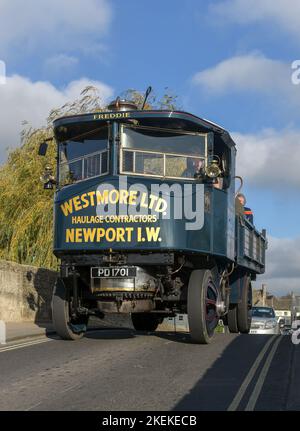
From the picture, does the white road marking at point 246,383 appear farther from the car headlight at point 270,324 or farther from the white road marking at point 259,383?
the car headlight at point 270,324

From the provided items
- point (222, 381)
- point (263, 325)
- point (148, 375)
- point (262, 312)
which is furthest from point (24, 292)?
point (222, 381)

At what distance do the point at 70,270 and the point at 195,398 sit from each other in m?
4.69

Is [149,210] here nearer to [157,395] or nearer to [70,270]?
[70,270]

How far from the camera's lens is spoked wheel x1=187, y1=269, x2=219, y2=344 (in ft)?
35.1

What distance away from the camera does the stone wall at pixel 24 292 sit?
55.1ft

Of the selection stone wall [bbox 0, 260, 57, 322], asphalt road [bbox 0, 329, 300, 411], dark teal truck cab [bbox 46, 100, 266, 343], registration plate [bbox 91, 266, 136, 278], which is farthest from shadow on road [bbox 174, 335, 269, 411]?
stone wall [bbox 0, 260, 57, 322]

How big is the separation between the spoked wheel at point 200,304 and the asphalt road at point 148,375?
28 cm

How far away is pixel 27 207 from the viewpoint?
22.8 metres

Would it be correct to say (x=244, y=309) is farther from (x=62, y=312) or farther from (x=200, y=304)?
(x=62, y=312)

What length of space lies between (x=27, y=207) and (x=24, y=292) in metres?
5.56

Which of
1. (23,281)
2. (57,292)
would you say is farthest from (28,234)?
(57,292)

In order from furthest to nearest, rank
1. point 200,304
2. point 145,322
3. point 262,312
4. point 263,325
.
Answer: point 262,312
point 263,325
point 145,322
point 200,304

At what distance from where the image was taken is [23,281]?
17766 mm

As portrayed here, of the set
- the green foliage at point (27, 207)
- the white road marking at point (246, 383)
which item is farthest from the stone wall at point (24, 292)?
the white road marking at point (246, 383)
